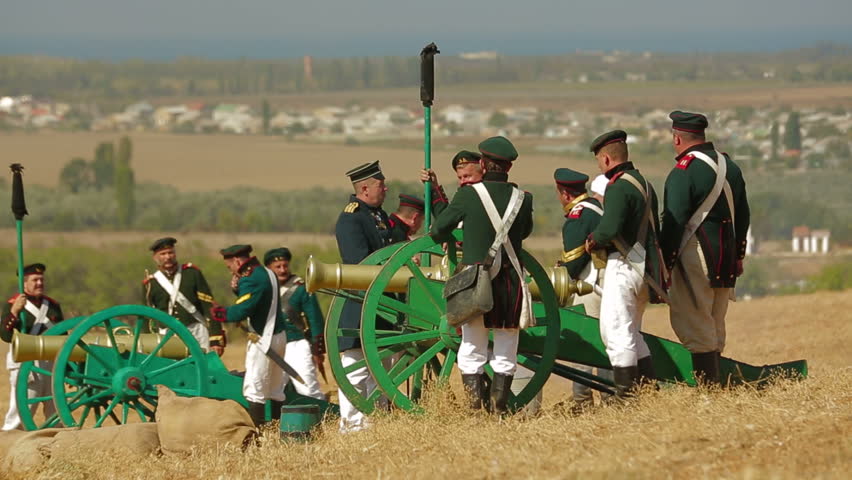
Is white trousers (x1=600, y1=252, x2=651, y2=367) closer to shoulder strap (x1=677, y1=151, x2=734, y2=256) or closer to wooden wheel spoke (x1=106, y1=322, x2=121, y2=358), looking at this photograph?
shoulder strap (x1=677, y1=151, x2=734, y2=256)

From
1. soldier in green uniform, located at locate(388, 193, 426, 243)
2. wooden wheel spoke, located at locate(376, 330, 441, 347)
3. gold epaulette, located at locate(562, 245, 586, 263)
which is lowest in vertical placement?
wooden wheel spoke, located at locate(376, 330, 441, 347)

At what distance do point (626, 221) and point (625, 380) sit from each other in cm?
84

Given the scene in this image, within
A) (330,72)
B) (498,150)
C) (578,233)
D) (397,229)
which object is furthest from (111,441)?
(330,72)

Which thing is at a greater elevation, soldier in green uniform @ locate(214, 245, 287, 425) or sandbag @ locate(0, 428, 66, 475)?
soldier in green uniform @ locate(214, 245, 287, 425)

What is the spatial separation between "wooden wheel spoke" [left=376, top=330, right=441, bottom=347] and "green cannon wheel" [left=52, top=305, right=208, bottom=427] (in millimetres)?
2198

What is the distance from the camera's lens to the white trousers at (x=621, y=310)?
8.17m

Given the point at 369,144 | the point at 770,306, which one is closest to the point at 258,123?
the point at 369,144

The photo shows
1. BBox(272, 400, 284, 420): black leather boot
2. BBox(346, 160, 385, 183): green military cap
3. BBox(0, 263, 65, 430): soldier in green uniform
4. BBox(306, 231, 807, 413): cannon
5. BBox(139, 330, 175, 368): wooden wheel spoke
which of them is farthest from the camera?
BBox(0, 263, 65, 430): soldier in green uniform

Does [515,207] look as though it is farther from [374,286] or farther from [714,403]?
[714,403]

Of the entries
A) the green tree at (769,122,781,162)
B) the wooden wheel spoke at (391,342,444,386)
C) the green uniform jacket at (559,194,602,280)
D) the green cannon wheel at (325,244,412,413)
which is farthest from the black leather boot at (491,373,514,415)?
the green tree at (769,122,781,162)

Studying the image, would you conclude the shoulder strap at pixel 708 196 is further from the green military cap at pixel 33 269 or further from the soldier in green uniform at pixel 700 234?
the green military cap at pixel 33 269

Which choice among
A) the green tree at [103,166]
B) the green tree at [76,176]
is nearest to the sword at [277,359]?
the green tree at [76,176]

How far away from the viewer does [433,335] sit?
8.53 m

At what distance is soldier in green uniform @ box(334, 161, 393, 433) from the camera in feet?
29.7
